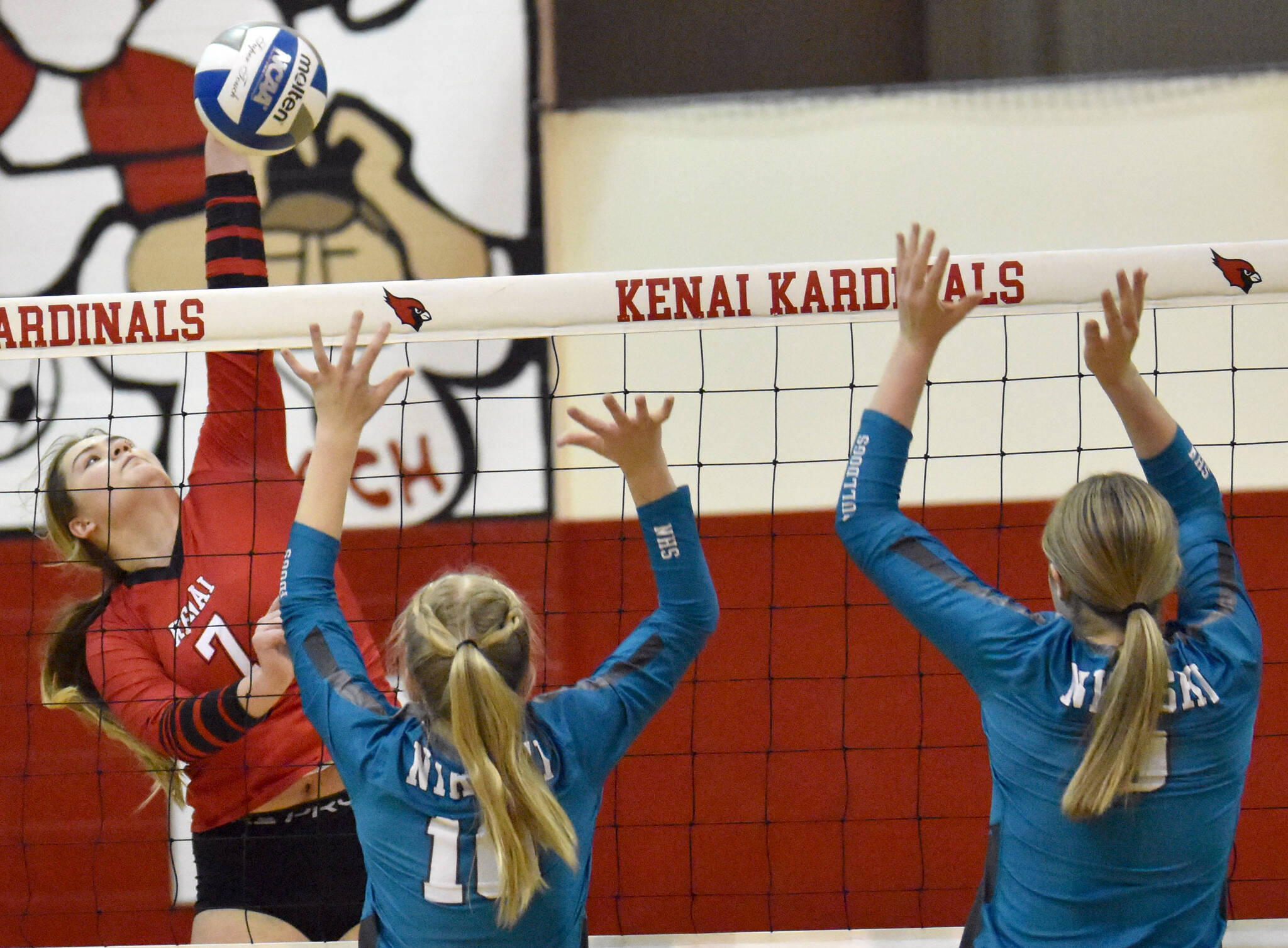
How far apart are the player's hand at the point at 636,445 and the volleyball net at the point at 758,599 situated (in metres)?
2.08

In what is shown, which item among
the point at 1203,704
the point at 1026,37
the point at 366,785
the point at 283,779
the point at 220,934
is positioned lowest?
→ the point at 220,934

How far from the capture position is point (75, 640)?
2.65 metres

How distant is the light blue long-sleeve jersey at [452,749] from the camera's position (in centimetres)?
138

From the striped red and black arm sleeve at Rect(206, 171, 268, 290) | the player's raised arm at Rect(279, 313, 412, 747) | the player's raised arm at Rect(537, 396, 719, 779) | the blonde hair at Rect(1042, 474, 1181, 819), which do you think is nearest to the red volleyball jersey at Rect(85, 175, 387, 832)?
the striped red and black arm sleeve at Rect(206, 171, 268, 290)

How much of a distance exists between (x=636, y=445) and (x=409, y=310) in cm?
80

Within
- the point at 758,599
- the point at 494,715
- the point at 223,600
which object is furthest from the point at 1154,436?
the point at 758,599

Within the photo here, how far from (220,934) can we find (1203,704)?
220cm

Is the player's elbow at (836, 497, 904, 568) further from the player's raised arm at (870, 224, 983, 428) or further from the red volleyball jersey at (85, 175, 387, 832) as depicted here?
the red volleyball jersey at (85, 175, 387, 832)

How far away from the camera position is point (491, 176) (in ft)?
13.3

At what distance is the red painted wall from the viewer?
12.5 feet

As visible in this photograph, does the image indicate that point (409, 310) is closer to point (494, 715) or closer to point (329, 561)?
point (329, 561)

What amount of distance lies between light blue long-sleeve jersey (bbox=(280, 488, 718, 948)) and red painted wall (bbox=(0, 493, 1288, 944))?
7.31 ft

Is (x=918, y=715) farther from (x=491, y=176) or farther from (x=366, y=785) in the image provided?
(x=366, y=785)

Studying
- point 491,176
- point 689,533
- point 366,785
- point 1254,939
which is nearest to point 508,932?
point 366,785
